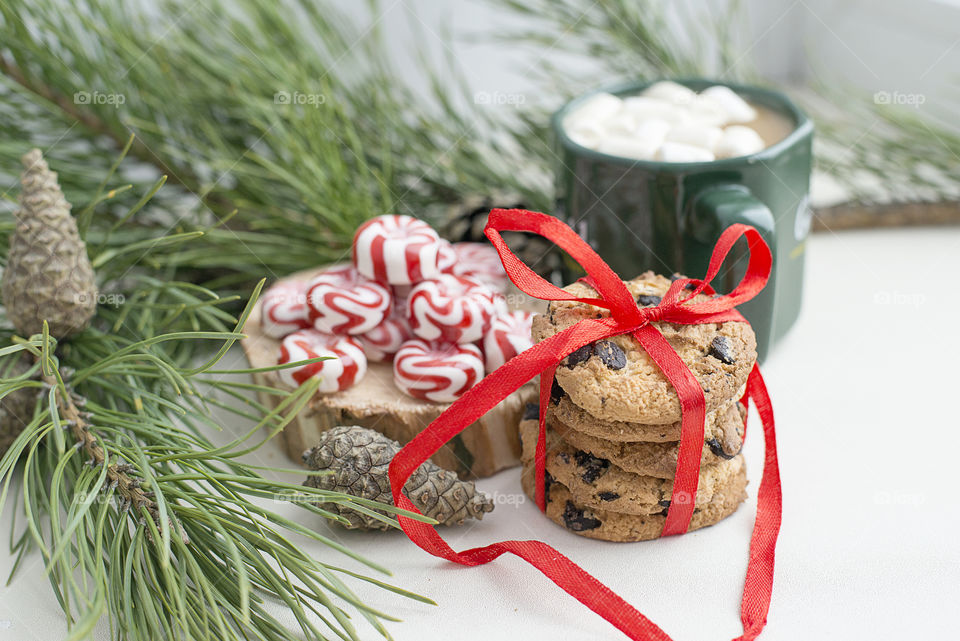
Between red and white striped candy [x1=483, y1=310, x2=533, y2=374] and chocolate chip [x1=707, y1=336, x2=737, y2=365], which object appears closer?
chocolate chip [x1=707, y1=336, x2=737, y2=365]

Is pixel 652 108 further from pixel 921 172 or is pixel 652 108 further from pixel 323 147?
pixel 921 172

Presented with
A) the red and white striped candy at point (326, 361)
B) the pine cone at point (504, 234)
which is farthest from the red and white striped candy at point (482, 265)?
the red and white striped candy at point (326, 361)

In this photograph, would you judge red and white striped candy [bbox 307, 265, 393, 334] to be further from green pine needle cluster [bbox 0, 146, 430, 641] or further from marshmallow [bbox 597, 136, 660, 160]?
marshmallow [bbox 597, 136, 660, 160]

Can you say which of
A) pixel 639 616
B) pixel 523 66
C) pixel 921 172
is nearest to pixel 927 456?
pixel 639 616

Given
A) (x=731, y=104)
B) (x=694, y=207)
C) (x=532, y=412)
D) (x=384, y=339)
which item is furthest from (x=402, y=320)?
(x=731, y=104)

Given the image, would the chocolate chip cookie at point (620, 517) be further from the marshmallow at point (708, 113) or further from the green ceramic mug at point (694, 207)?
the marshmallow at point (708, 113)

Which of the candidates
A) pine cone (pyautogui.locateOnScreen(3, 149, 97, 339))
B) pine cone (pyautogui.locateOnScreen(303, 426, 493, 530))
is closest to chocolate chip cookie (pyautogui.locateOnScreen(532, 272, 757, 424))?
pine cone (pyautogui.locateOnScreen(303, 426, 493, 530))
